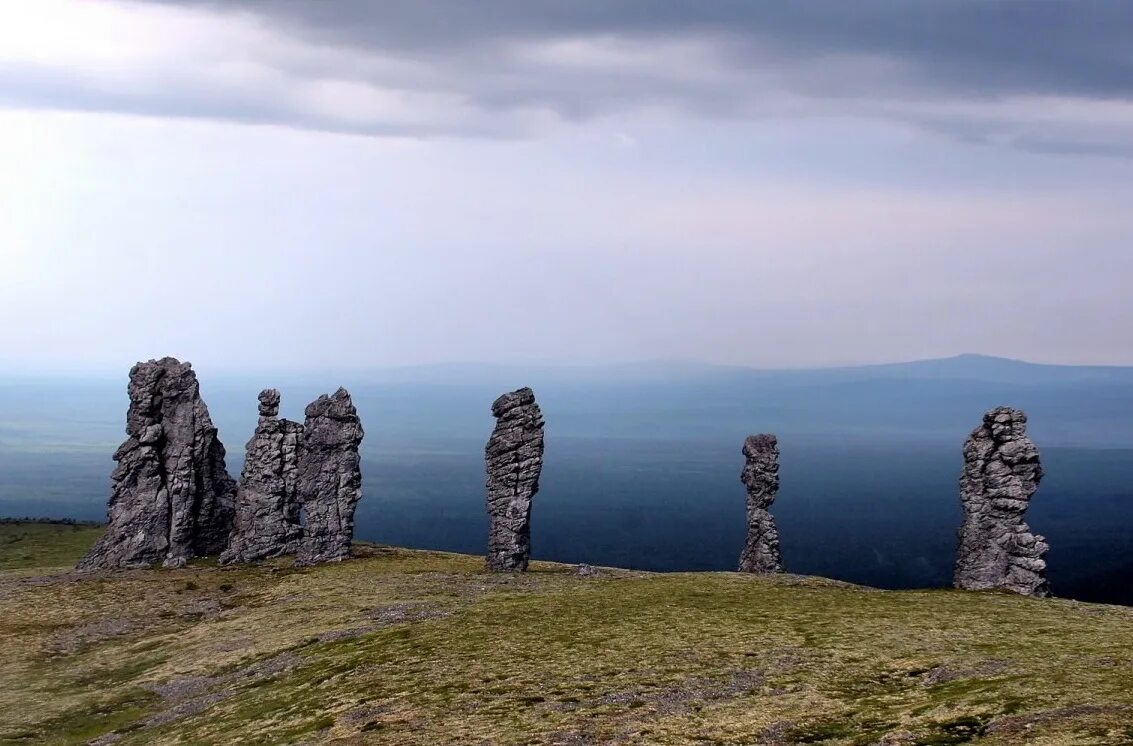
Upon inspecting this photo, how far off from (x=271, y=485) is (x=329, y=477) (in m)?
7.51

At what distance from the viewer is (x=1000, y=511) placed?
273ft

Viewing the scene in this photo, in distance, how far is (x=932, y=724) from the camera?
37281 millimetres

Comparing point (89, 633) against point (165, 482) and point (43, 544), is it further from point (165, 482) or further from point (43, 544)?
point (43, 544)

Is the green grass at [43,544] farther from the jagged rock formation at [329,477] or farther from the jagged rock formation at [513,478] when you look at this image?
the jagged rock formation at [513,478]

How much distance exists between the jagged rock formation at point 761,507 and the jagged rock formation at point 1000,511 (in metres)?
18.4

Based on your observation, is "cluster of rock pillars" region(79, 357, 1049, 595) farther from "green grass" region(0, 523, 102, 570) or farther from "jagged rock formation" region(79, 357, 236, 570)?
"green grass" region(0, 523, 102, 570)

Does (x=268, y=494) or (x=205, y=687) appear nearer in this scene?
(x=205, y=687)

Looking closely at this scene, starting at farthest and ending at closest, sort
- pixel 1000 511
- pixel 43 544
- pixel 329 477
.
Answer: pixel 43 544 → pixel 329 477 → pixel 1000 511

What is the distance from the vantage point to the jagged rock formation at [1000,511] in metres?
81.5

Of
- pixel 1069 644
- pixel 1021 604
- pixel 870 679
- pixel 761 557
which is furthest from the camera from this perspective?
pixel 761 557

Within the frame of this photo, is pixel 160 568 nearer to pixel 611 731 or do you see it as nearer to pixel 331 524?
pixel 331 524

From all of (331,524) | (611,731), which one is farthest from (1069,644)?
(331,524)

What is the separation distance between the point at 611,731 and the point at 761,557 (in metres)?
60.9

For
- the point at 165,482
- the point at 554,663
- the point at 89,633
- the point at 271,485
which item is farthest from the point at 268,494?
the point at 554,663
